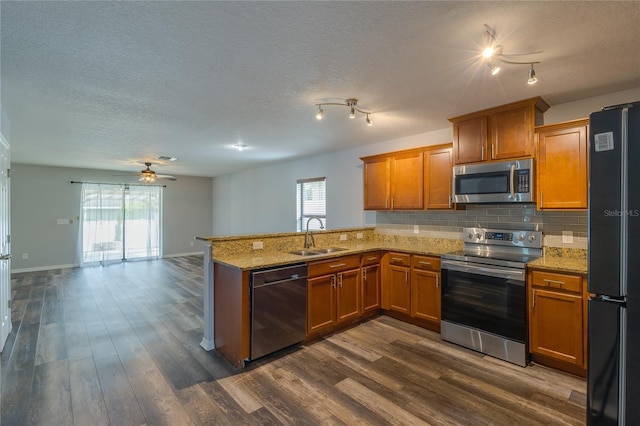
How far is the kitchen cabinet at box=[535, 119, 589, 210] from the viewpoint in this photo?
2646 mm

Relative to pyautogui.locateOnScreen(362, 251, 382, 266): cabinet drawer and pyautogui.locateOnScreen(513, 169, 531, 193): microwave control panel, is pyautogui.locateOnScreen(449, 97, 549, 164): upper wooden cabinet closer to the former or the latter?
pyautogui.locateOnScreen(513, 169, 531, 193): microwave control panel

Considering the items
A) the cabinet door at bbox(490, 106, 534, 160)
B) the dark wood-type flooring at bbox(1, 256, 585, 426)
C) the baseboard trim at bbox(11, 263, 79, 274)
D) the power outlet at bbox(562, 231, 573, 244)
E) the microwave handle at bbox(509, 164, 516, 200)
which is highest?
the cabinet door at bbox(490, 106, 534, 160)

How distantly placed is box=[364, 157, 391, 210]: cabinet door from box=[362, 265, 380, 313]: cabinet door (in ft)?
2.97

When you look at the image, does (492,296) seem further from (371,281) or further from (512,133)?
(512,133)

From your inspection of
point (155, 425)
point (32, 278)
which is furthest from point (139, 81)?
point (32, 278)

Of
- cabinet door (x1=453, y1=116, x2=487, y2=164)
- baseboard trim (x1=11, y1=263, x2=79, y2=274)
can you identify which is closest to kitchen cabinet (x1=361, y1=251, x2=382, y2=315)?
cabinet door (x1=453, y1=116, x2=487, y2=164)

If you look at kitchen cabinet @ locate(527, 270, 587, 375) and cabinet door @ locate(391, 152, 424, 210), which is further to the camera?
cabinet door @ locate(391, 152, 424, 210)

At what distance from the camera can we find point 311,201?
592cm

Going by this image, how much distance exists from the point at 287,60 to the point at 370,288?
2.74 m

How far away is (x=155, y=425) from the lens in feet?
6.47

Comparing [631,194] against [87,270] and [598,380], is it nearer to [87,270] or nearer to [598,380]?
[598,380]

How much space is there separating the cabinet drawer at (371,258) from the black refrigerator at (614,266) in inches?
92.9

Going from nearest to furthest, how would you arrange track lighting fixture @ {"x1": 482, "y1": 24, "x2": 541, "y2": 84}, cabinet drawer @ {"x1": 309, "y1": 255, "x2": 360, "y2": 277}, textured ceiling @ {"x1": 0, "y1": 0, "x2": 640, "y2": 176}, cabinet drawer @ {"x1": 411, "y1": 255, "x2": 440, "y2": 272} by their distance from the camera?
textured ceiling @ {"x1": 0, "y1": 0, "x2": 640, "y2": 176} → track lighting fixture @ {"x1": 482, "y1": 24, "x2": 541, "y2": 84} → cabinet drawer @ {"x1": 309, "y1": 255, "x2": 360, "y2": 277} → cabinet drawer @ {"x1": 411, "y1": 255, "x2": 440, "y2": 272}

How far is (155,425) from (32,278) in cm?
632
